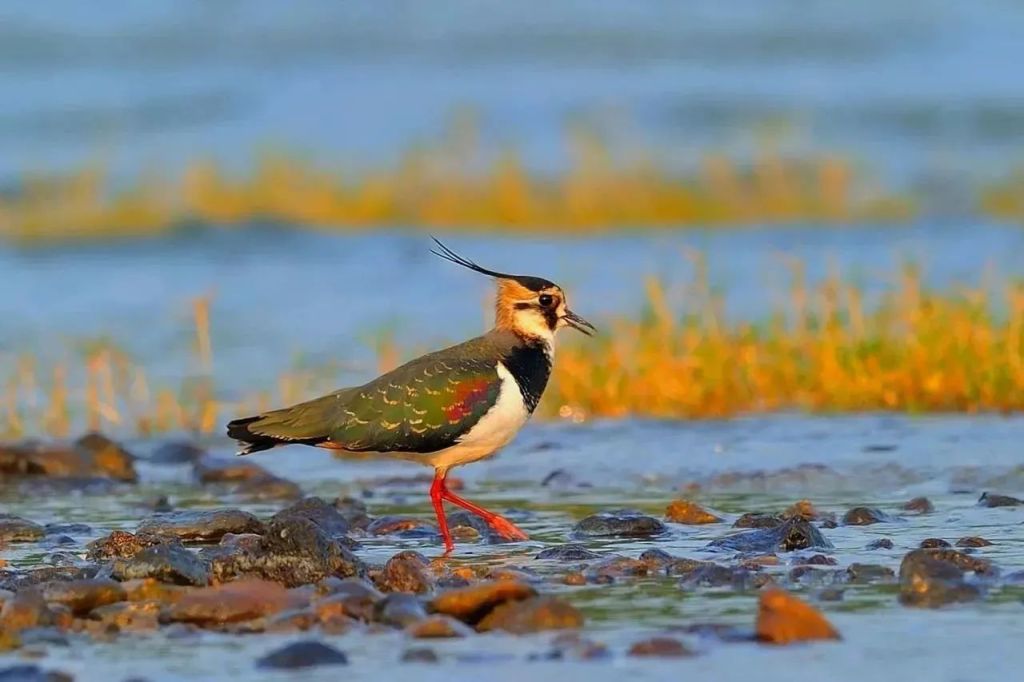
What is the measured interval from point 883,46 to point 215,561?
29476 mm

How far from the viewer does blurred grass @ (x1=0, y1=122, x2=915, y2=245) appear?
72.7 ft

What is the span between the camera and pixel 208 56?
3575 centimetres

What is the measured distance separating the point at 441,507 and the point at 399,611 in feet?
7.82

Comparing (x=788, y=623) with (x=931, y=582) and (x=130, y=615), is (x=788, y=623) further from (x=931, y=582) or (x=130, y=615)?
(x=130, y=615)

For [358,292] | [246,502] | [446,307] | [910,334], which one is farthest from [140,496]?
[358,292]

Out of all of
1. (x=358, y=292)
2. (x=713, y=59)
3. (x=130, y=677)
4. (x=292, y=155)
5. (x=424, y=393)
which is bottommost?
(x=130, y=677)

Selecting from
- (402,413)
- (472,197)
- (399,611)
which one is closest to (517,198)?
(472,197)

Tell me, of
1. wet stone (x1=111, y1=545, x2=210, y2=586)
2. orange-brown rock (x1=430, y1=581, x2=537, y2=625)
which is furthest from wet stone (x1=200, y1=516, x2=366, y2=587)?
orange-brown rock (x1=430, y1=581, x2=537, y2=625)

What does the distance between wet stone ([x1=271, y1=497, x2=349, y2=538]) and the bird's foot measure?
639 mm

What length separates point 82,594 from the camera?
7082mm

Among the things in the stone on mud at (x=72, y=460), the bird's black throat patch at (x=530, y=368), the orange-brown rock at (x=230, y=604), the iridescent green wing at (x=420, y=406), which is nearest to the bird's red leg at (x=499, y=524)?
the iridescent green wing at (x=420, y=406)

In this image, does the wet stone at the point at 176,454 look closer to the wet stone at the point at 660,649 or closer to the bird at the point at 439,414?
the bird at the point at 439,414

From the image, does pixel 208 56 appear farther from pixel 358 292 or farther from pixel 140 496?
pixel 140 496

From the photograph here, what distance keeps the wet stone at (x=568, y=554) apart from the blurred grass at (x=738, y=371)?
12.7 ft
